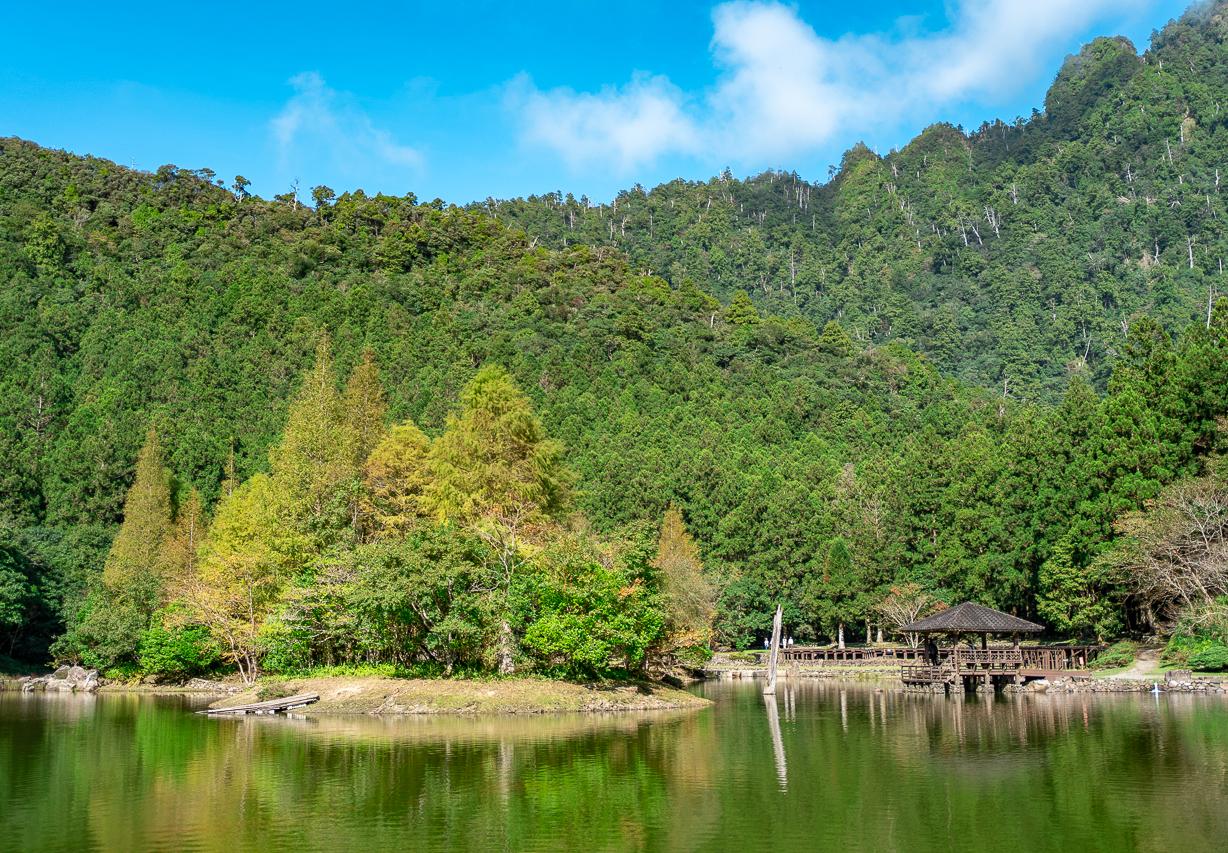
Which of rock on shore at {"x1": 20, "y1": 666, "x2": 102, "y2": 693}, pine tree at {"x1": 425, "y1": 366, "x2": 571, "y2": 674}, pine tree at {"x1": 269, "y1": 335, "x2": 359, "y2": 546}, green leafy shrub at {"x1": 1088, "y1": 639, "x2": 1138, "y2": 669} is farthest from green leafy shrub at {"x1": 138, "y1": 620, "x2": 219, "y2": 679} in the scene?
green leafy shrub at {"x1": 1088, "y1": 639, "x2": 1138, "y2": 669}

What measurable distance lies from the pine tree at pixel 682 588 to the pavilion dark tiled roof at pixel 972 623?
32.7ft

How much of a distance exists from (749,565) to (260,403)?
4667cm

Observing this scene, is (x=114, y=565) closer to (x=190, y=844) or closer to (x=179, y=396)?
(x=179, y=396)

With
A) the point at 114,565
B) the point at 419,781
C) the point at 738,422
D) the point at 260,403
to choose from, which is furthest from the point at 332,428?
the point at 738,422

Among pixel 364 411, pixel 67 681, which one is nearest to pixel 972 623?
pixel 364 411

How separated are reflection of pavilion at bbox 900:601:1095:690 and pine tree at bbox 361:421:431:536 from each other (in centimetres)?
2288

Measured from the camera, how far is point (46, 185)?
131 meters

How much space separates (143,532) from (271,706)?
27886mm

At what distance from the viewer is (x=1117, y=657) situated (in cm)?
4381

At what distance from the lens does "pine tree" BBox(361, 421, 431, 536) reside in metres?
43.4

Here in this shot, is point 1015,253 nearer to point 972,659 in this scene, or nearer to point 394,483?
point 972,659

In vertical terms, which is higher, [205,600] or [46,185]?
[46,185]

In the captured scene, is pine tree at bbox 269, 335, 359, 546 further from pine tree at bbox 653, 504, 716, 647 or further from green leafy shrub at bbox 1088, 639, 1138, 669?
green leafy shrub at bbox 1088, 639, 1138, 669

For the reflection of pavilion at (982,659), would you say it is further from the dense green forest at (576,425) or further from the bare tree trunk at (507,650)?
the bare tree trunk at (507,650)
